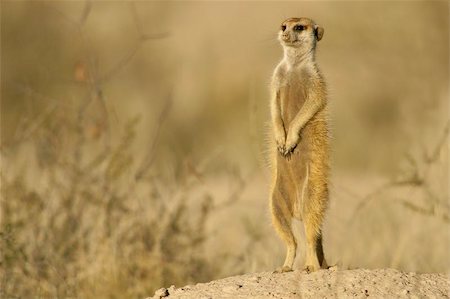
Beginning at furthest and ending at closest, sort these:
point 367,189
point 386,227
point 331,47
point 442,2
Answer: point 331,47 → point 442,2 → point 367,189 → point 386,227

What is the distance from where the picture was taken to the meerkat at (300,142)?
484 centimetres

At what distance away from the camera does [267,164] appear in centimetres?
512

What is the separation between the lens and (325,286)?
14.8ft

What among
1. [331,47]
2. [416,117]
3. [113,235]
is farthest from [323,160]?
[331,47]

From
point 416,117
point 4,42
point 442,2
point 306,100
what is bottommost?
point 306,100

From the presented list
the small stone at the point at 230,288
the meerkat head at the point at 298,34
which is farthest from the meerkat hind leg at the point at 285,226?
the meerkat head at the point at 298,34

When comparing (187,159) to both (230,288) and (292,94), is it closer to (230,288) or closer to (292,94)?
(292,94)

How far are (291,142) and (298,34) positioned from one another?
50 centimetres

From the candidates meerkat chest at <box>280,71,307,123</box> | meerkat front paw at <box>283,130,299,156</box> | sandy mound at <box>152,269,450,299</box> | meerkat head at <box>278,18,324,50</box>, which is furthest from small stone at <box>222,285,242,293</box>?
meerkat head at <box>278,18,324,50</box>

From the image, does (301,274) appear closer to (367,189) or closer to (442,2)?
(367,189)

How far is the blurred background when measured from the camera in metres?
6.39

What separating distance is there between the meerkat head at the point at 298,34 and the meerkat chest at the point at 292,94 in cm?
13

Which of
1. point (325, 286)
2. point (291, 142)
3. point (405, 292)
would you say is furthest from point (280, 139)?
point (405, 292)

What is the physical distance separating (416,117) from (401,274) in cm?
668
